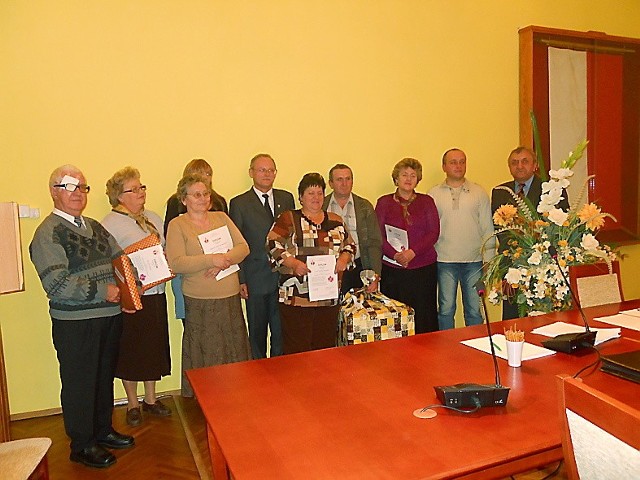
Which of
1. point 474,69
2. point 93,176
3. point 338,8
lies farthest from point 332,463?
point 474,69

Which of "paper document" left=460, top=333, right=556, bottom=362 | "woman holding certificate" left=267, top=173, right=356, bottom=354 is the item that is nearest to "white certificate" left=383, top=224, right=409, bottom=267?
"woman holding certificate" left=267, top=173, right=356, bottom=354

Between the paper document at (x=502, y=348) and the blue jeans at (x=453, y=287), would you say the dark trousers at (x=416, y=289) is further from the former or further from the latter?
the paper document at (x=502, y=348)

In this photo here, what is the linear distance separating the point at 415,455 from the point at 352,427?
0.21m

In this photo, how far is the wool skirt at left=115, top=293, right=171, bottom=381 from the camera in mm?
3467

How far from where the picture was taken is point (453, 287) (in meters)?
4.62

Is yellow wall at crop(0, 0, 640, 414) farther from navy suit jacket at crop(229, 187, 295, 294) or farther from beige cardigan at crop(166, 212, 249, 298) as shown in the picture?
beige cardigan at crop(166, 212, 249, 298)

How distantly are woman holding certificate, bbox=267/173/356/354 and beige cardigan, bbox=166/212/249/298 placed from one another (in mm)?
277

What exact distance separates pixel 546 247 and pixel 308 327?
1613 mm

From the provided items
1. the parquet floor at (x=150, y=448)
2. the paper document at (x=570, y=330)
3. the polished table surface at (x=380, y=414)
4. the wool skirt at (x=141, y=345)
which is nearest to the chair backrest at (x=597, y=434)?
the polished table surface at (x=380, y=414)

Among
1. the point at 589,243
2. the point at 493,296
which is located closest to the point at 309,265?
the point at 493,296

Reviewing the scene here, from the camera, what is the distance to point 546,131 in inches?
209

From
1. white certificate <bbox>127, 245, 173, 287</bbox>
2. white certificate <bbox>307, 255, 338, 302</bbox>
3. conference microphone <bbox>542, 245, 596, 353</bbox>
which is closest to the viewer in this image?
conference microphone <bbox>542, 245, 596, 353</bbox>

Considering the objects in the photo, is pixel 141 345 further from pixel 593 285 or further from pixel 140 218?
pixel 593 285

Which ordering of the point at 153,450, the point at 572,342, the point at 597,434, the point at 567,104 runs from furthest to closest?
the point at 567,104, the point at 153,450, the point at 572,342, the point at 597,434
